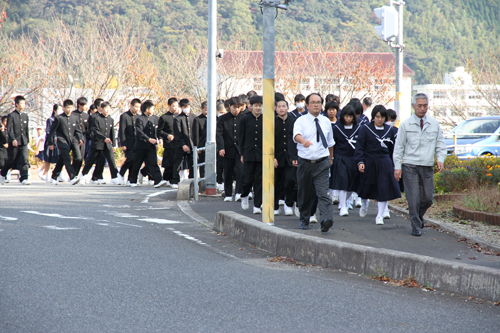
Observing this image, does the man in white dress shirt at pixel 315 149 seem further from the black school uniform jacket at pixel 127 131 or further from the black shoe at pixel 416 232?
the black school uniform jacket at pixel 127 131

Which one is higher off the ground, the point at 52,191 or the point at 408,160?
the point at 408,160

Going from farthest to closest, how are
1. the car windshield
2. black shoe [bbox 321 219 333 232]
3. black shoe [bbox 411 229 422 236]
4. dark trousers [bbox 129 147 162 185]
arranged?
the car windshield < dark trousers [bbox 129 147 162 185] < black shoe [bbox 411 229 422 236] < black shoe [bbox 321 219 333 232]

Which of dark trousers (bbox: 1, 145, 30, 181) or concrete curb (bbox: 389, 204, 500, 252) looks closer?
concrete curb (bbox: 389, 204, 500, 252)

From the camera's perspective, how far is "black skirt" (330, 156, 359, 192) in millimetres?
9836

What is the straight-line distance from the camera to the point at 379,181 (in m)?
9.19

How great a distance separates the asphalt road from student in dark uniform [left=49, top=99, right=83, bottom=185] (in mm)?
7599

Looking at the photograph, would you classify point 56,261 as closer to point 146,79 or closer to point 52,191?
point 52,191

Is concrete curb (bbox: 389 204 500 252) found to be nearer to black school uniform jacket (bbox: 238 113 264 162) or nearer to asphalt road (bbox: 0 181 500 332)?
asphalt road (bbox: 0 181 500 332)

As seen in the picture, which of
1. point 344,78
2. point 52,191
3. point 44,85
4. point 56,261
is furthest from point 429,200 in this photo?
point 344,78

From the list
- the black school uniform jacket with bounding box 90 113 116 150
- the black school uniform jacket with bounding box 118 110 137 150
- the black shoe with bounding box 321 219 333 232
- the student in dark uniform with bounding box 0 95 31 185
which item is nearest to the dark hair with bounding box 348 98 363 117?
the black shoe with bounding box 321 219 333 232

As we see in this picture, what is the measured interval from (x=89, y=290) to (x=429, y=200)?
189 inches

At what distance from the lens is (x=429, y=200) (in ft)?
26.7

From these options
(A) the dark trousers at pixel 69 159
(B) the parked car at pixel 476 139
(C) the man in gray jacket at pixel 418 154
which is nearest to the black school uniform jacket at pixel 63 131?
(A) the dark trousers at pixel 69 159

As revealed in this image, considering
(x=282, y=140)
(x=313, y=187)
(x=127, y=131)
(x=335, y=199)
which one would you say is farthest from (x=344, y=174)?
(x=127, y=131)
